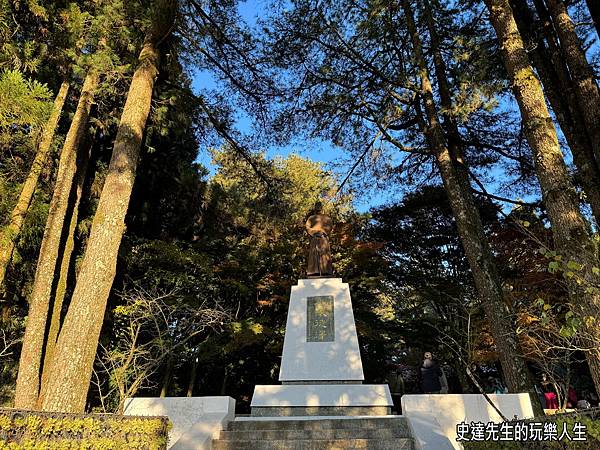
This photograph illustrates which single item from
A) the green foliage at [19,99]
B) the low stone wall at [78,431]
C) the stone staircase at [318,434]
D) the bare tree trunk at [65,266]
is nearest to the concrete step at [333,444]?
the stone staircase at [318,434]

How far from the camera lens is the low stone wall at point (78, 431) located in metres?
2.57

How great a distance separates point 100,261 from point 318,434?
3.36 meters

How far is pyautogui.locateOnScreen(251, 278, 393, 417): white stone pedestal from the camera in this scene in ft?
21.2

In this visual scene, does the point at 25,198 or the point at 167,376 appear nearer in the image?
the point at 25,198

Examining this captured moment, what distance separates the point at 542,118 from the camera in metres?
5.07

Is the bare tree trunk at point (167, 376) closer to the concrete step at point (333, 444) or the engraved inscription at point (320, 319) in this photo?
the engraved inscription at point (320, 319)

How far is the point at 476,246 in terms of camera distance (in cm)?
751

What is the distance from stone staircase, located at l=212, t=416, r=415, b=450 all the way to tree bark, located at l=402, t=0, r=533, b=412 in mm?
2018

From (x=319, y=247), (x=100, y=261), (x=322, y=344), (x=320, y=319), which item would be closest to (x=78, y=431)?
(x=100, y=261)

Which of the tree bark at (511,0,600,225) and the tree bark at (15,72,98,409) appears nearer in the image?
the tree bark at (511,0,600,225)

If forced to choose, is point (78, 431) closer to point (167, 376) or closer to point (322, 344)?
point (322, 344)

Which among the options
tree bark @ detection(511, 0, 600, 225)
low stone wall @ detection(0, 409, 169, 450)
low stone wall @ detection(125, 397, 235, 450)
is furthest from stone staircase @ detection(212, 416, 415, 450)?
tree bark @ detection(511, 0, 600, 225)

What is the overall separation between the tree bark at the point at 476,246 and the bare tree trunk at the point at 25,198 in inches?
277

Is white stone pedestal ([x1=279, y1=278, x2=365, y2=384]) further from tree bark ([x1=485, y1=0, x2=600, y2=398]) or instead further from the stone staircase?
tree bark ([x1=485, y1=0, x2=600, y2=398])
